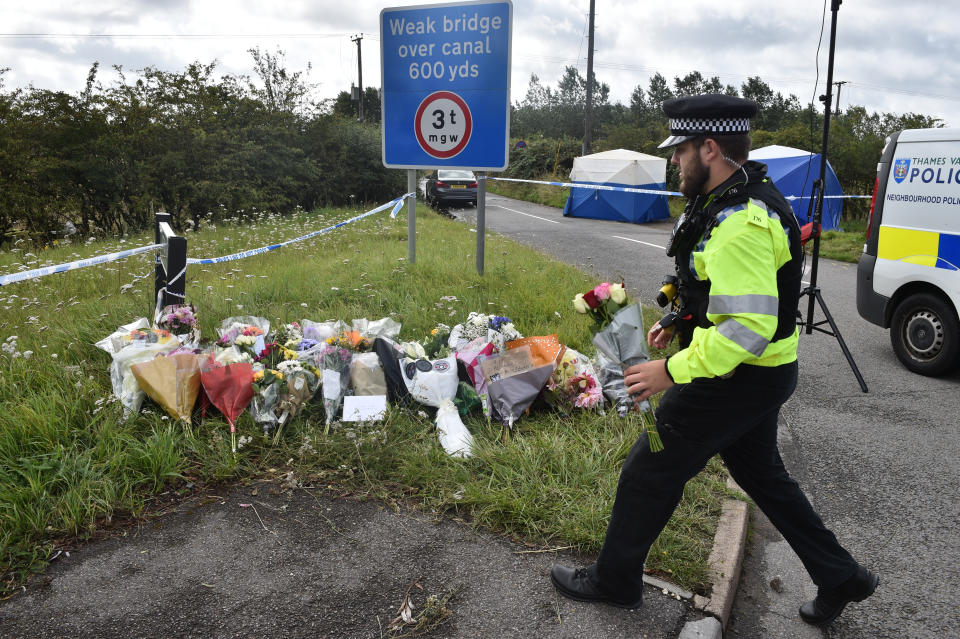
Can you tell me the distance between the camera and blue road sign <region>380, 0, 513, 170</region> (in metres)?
6.43

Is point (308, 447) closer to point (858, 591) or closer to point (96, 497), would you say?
point (96, 497)

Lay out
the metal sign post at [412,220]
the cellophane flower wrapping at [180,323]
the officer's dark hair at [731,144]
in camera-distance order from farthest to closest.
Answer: the metal sign post at [412,220]
the cellophane flower wrapping at [180,323]
the officer's dark hair at [731,144]

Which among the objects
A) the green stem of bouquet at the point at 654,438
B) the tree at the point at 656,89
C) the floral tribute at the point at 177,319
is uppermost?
the tree at the point at 656,89

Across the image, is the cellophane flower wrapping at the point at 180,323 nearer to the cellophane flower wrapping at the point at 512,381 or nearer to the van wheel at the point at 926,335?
the cellophane flower wrapping at the point at 512,381

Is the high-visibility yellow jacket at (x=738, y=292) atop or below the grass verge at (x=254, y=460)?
atop

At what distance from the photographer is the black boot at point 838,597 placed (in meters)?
2.53

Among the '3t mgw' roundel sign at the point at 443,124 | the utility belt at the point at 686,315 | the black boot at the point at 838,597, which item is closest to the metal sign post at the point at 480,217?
the '3t mgw' roundel sign at the point at 443,124

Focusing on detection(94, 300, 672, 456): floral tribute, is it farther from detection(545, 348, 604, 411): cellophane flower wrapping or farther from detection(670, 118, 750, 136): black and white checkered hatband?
detection(670, 118, 750, 136): black and white checkered hatband

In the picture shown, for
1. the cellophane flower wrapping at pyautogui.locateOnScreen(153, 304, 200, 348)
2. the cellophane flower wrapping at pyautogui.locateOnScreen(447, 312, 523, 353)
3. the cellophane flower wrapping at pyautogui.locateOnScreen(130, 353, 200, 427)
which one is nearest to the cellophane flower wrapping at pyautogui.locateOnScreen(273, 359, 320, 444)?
the cellophane flower wrapping at pyautogui.locateOnScreen(130, 353, 200, 427)

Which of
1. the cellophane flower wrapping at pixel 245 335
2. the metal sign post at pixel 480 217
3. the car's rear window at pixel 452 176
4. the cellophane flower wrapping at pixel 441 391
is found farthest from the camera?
the car's rear window at pixel 452 176

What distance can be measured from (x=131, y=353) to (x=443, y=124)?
12.9ft

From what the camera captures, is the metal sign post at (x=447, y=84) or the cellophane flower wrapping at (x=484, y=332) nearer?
the cellophane flower wrapping at (x=484, y=332)

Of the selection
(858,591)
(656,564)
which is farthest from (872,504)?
(656,564)

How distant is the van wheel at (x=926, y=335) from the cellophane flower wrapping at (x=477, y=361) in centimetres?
387
